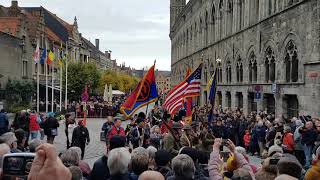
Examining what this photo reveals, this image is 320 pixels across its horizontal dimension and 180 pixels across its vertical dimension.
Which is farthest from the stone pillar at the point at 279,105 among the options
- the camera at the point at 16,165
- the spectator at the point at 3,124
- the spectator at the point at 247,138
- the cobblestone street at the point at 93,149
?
the camera at the point at 16,165

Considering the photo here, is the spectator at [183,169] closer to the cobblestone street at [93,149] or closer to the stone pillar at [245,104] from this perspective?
the cobblestone street at [93,149]

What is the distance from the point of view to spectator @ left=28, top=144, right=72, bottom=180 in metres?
4.49

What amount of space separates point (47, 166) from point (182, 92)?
1136 cm

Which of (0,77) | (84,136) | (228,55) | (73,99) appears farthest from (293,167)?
(73,99)

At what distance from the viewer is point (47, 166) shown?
4508 mm

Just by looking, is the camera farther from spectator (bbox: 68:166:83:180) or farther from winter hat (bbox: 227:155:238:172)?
winter hat (bbox: 227:155:238:172)

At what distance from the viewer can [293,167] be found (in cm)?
529

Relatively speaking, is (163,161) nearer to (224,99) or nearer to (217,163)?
(217,163)

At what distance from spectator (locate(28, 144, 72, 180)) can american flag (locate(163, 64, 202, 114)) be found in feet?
36.5

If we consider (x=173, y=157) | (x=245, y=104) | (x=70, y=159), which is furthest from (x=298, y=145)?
(x=245, y=104)

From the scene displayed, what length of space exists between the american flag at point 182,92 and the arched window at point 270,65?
11608 millimetres

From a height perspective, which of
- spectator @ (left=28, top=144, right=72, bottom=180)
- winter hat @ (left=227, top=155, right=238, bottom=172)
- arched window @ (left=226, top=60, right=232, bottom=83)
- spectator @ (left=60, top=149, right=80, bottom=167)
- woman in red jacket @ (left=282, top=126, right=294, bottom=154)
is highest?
arched window @ (left=226, top=60, right=232, bottom=83)

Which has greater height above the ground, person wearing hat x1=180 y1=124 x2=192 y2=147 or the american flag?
the american flag

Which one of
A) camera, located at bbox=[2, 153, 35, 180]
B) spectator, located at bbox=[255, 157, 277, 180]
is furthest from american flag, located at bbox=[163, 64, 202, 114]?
camera, located at bbox=[2, 153, 35, 180]
